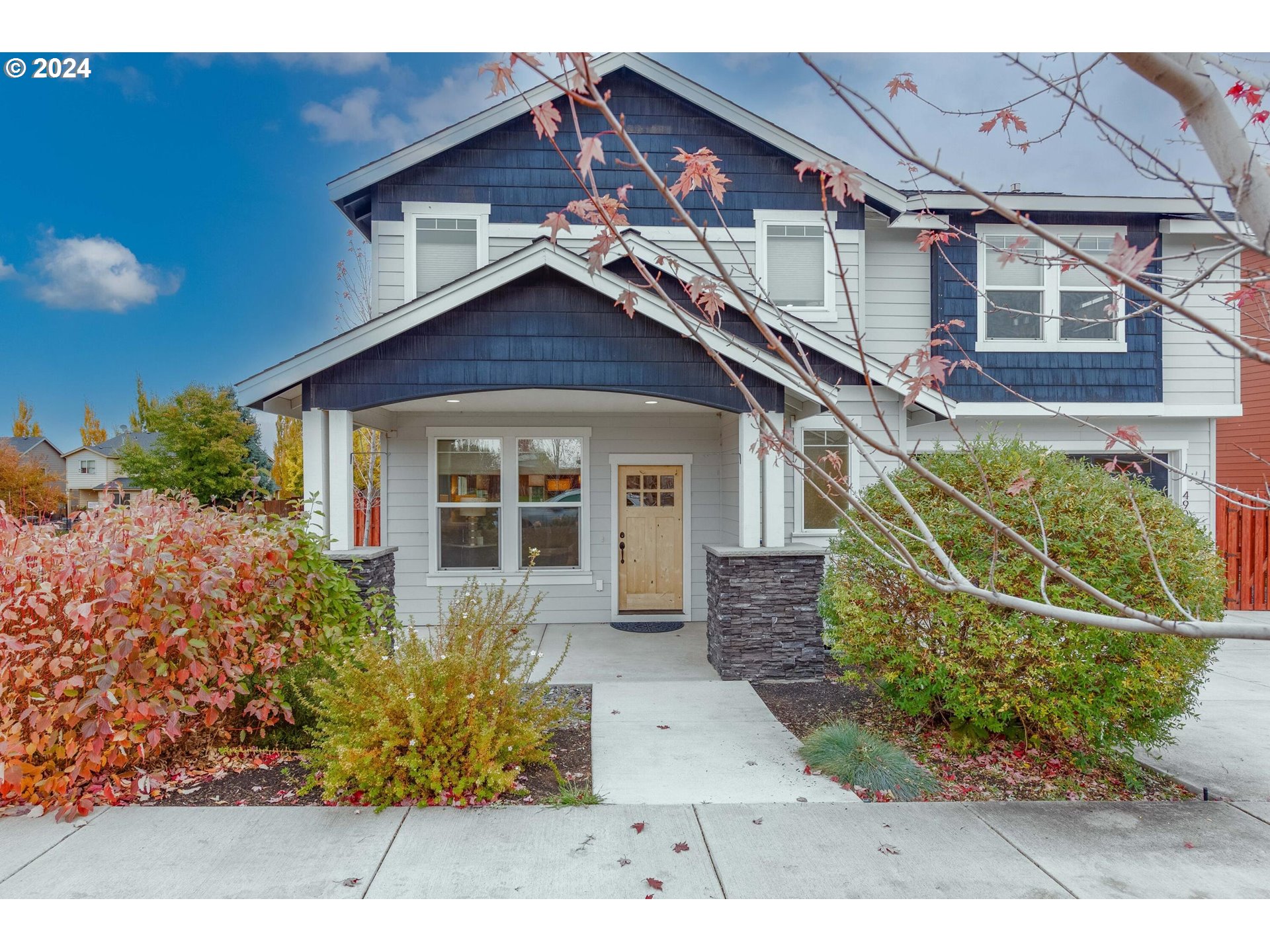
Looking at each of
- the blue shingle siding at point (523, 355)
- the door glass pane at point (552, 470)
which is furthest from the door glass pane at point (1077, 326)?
the door glass pane at point (552, 470)

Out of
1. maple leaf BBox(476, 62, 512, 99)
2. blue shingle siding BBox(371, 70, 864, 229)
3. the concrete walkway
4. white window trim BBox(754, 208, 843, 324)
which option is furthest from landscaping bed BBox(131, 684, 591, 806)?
blue shingle siding BBox(371, 70, 864, 229)

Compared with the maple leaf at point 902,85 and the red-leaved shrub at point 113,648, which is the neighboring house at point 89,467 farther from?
the maple leaf at point 902,85

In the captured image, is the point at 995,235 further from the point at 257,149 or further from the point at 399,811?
the point at 257,149

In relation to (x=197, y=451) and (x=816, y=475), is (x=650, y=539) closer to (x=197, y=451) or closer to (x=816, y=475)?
(x=816, y=475)

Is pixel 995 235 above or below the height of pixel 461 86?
below

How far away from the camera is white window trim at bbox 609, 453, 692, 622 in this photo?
9016mm

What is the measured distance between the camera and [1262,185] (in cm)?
192

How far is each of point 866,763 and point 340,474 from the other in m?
5.08

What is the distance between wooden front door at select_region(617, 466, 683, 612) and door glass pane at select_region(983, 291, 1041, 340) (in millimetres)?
4647

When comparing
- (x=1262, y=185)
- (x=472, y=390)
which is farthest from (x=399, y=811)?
(x=1262, y=185)

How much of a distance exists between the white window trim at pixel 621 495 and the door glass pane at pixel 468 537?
156cm

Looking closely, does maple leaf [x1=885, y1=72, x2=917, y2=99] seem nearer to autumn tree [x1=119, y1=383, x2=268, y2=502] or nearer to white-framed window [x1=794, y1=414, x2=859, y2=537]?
white-framed window [x1=794, y1=414, x2=859, y2=537]

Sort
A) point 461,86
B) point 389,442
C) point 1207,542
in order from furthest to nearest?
point 389,442, point 461,86, point 1207,542
